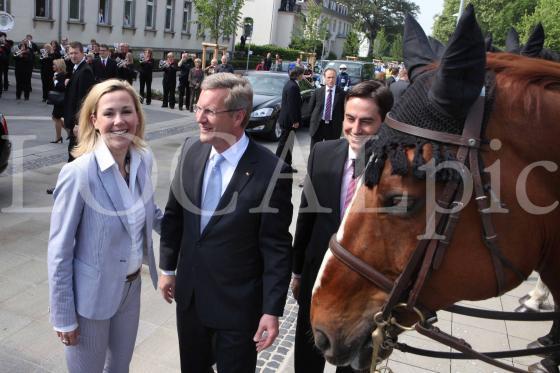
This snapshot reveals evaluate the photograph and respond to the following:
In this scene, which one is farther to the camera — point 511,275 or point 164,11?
point 164,11

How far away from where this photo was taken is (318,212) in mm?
2830

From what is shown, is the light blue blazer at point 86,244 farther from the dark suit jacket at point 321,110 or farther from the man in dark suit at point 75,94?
the dark suit jacket at point 321,110

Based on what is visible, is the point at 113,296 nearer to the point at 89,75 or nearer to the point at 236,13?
the point at 89,75

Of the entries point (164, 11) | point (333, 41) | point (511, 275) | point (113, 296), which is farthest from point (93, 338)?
point (333, 41)

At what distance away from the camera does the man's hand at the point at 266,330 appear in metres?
2.47

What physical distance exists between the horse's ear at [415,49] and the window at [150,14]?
32369mm

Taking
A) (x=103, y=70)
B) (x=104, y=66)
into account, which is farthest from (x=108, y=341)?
(x=104, y=66)

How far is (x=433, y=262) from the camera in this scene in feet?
5.10

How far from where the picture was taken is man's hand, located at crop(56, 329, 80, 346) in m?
2.43

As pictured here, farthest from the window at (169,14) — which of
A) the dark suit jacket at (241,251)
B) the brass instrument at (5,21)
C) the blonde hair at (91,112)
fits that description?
the dark suit jacket at (241,251)

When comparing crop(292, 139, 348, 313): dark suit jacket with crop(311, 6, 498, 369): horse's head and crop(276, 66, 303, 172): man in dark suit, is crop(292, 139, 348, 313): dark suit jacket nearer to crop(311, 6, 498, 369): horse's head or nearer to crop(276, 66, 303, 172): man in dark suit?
crop(311, 6, 498, 369): horse's head

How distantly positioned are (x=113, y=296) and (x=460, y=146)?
6.39 feet

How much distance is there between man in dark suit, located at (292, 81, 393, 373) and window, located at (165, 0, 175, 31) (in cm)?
3326

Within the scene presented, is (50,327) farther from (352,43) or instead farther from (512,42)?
(352,43)
